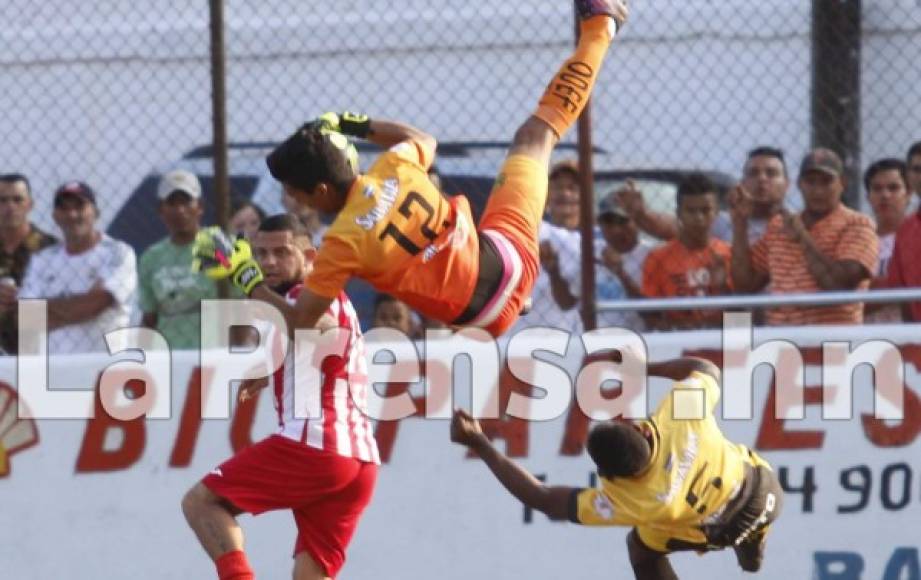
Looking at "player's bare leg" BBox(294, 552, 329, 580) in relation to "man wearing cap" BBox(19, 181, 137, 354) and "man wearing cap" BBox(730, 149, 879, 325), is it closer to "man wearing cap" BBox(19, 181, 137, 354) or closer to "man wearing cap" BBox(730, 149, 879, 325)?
"man wearing cap" BBox(19, 181, 137, 354)

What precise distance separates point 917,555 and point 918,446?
0.51m

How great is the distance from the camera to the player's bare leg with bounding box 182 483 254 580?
8484 mm

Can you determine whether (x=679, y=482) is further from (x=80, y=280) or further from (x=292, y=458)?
(x=80, y=280)

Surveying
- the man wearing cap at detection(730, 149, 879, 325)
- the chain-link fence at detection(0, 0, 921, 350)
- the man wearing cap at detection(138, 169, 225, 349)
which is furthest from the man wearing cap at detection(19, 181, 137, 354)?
the man wearing cap at detection(730, 149, 879, 325)

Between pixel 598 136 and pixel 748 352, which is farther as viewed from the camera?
pixel 598 136

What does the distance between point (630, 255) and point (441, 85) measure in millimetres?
1946

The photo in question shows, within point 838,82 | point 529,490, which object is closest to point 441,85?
point 838,82

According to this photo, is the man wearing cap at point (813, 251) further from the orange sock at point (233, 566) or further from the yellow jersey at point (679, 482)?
the orange sock at point (233, 566)

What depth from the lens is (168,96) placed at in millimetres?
12141

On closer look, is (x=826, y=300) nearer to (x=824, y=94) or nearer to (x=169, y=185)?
(x=824, y=94)

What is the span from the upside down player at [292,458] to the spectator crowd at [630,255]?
1.29m

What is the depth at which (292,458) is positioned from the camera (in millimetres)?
8586

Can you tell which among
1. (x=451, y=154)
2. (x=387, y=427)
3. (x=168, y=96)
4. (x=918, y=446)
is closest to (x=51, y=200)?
(x=168, y=96)

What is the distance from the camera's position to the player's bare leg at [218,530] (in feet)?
27.8
